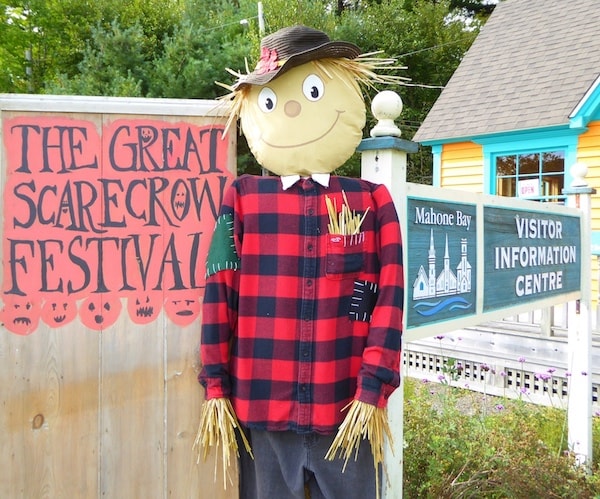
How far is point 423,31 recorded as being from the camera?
1664cm

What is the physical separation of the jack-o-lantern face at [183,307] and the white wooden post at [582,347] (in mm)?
2654

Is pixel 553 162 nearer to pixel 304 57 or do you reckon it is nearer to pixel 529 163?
pixel 529 163

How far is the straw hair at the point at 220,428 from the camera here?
1681mm

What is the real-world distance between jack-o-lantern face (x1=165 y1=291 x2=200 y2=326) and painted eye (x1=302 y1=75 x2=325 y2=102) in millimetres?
690

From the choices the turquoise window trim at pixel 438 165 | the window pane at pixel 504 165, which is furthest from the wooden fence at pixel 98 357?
the turquoise window trim at pixel 438 165

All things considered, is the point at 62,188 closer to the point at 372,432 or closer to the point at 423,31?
the point at 372,432

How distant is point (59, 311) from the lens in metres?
1.69

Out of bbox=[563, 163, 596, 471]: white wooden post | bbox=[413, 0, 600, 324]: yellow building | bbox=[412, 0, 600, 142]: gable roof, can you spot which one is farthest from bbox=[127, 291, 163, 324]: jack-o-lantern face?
bbox=[412, 0, 600, 142]: gable roof

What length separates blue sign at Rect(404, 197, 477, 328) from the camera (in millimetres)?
1989

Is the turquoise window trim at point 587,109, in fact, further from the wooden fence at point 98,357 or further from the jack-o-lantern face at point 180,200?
the jack-o-lantern face at point 180,200

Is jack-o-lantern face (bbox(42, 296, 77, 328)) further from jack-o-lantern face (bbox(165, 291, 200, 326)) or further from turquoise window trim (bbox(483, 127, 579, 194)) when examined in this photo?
turquoise window trim (bbox(483, 127, 579, 194))

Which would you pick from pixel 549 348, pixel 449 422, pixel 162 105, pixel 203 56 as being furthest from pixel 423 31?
pixel 162 105

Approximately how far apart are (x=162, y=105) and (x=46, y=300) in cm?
66

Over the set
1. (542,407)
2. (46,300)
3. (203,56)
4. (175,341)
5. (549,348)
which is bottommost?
(542,407)
